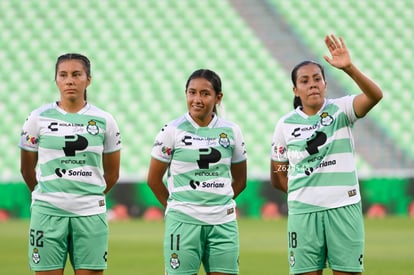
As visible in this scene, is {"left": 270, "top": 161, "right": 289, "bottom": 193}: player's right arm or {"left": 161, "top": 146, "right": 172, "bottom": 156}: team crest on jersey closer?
{"left": 161, "top": 146, "right": 172, "bottom": 156}: team crest on jersey

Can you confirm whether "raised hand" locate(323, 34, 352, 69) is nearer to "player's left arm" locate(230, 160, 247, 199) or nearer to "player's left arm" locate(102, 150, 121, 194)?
"player's left arm" locate(230, 160, 247, 199)

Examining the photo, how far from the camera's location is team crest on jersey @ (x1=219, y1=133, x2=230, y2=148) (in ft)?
19.1

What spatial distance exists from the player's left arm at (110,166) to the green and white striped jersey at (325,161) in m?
1.17

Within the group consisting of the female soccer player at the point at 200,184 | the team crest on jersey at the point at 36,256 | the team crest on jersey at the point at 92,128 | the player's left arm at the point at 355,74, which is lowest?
the team crest on jersey at the point at 36,256

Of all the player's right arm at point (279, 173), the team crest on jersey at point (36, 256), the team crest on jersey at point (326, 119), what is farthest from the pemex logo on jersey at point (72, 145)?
the team crest on jersey at point (326, 119)

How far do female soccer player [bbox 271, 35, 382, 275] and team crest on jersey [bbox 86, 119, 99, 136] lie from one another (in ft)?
4.03

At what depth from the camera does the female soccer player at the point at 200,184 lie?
5.69m

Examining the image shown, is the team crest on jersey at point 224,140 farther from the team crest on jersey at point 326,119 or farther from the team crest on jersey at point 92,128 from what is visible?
the team crest on jersey at point 92,128

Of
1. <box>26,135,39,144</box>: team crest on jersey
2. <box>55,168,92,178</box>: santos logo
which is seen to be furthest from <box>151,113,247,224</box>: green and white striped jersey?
<box>26,135,39,144</box>: team crest on jersey

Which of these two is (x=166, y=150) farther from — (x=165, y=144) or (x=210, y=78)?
(x=210, y=78)

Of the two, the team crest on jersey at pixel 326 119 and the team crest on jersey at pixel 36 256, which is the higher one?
the team crest on jersey at pixel 326 119

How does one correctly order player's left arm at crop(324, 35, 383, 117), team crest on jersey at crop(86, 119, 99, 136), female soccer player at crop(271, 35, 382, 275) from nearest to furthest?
player's left arm at crop(324, 35, 383, 117) < female soccer player at crop(271, 35, 382, 275) < team crest on jersey at crop(86, 119, 99, 136)

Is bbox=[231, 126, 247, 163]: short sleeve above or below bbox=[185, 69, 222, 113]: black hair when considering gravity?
below

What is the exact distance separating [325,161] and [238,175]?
2.34ft
